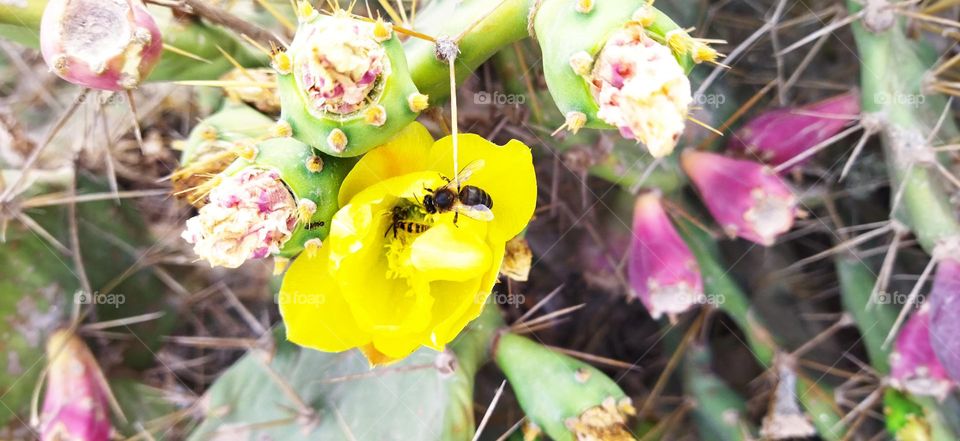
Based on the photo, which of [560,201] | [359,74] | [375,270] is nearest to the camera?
[359,74]

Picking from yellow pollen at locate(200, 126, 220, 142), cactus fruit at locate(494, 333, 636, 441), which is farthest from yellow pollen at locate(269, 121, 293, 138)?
cactus fruit at locate(494, 333, 636, 441)

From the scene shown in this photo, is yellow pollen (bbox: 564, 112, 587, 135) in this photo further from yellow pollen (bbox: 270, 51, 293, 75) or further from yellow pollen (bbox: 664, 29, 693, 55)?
yellow pollen (bbox: 270, 51, 293, 75)

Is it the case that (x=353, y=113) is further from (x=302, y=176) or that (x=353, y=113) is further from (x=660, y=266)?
(x=660, y=266)

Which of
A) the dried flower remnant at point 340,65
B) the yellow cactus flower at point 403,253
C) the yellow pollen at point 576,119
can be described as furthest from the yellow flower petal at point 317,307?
the yellow pollen at point 576,119

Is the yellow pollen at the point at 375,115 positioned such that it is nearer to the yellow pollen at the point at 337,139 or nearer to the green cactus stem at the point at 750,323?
the yellow pollen at the point at 337,139

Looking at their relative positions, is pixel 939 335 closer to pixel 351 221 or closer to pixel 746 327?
pixel 746 327

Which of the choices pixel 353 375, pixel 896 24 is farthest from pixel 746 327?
pixel 353 375
